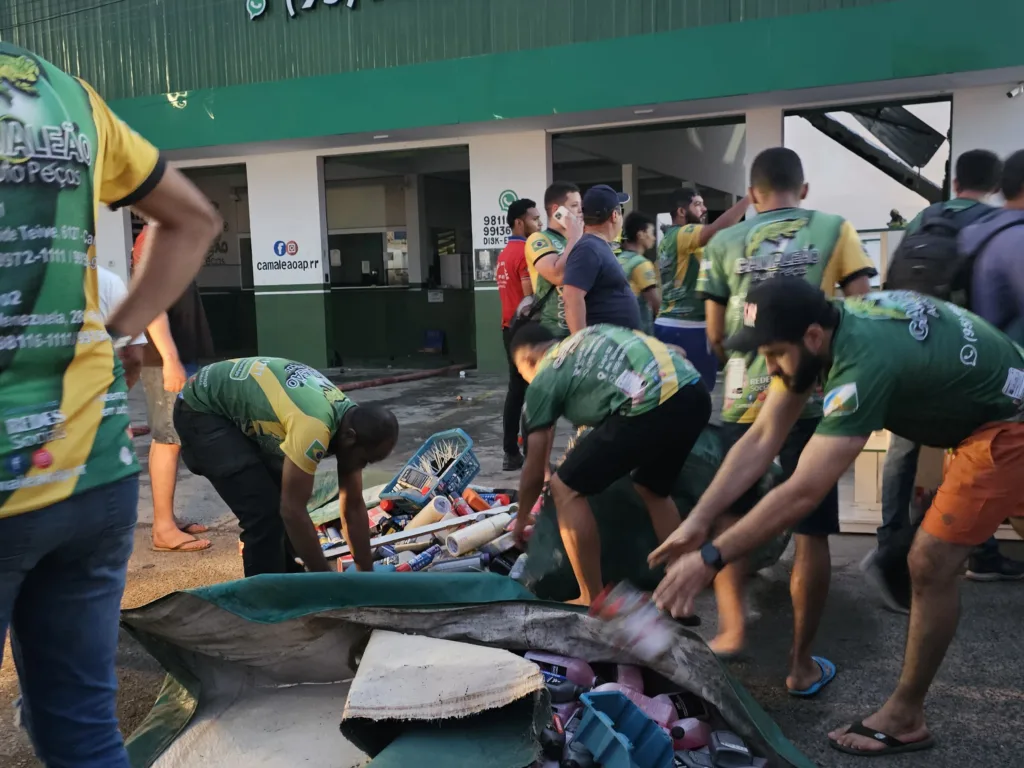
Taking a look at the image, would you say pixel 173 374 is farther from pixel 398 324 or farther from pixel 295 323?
pixel 398 324

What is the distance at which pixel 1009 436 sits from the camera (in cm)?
265

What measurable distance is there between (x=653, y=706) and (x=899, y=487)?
216 centimetres

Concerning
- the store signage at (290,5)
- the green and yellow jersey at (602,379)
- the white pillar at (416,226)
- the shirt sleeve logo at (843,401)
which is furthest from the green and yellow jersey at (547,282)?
the white pillar at (416,226)

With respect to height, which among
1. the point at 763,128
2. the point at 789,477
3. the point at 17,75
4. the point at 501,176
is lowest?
the point at 789,477

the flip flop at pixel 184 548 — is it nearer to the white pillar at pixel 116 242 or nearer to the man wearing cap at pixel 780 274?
the man wearing cap at pixel 780 274

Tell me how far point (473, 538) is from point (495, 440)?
3260 millimetres

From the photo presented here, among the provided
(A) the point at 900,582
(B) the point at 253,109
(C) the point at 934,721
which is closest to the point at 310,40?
(B) the point at 253,109

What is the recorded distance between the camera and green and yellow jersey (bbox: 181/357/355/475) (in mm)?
3494

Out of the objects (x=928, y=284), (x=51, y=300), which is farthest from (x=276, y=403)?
(x=928, y=284)

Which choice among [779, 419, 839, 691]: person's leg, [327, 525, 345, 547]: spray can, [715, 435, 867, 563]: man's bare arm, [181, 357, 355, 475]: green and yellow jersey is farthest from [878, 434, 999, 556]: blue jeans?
[327, 525, 345, 547]: spray can

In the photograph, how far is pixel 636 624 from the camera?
276 cm

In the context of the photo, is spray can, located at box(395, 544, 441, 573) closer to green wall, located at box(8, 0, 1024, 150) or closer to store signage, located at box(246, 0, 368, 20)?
green wall, located at box(8, 0, 1024, 150)

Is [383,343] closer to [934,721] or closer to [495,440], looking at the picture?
[495,440]

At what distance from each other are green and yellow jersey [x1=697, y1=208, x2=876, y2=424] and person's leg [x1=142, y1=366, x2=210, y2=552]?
128 inches
